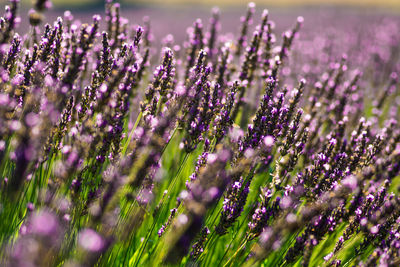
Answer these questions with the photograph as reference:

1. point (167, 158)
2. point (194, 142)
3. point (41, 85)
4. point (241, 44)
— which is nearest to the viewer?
point (41, 85)

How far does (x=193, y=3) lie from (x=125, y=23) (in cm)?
3655

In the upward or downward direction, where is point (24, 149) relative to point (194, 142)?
upward

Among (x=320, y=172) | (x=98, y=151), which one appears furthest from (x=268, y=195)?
(x=98, y=151)

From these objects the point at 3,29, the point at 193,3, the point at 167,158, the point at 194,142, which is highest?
the point at 193,3

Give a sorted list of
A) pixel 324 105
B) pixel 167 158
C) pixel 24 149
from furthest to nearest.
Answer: pixel 324 105 → pixel 167 158 → pixel 24 149

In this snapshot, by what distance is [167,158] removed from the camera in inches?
153

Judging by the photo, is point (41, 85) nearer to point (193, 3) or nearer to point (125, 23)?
point (125, 23)

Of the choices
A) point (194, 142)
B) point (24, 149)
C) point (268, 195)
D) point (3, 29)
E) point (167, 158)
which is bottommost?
point (167, 158)

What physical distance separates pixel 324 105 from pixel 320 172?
2667 mm

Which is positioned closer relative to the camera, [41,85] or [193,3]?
[41,85]

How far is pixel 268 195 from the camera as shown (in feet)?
6.52

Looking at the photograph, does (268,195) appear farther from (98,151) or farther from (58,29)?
(58,29)

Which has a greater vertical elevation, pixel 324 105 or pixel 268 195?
pixel 324 105

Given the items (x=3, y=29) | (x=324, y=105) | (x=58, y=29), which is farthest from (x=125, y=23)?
(x=324, y=105)
